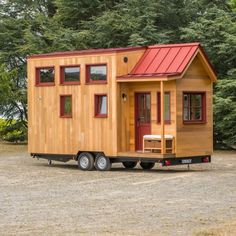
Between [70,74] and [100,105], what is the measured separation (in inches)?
62.7

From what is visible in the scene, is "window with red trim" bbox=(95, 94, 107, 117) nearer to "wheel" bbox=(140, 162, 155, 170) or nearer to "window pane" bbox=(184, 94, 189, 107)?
"wheel" bbox=(140, 162, 155, 170)

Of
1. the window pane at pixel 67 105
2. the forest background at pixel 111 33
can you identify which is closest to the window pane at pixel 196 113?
the window pane at pixel 67 105

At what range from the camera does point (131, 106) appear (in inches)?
990

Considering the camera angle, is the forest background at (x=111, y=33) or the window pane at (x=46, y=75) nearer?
the window pane at (x=46, y=75)

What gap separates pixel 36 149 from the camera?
26.8m

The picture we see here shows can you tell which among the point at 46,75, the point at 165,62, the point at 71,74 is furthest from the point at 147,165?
the point at 46,75

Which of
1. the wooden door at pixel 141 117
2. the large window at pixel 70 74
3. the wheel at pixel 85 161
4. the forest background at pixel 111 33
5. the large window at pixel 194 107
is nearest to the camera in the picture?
the large window at pixel 194 107

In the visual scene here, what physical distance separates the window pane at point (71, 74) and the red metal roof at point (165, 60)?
6.16 ft

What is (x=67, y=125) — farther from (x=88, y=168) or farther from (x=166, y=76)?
(x=166, y=76)

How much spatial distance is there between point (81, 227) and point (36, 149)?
1464cm

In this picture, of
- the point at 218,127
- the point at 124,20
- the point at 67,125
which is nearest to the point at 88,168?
the point at 67,125

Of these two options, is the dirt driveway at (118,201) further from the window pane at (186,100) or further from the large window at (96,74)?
the large window at (96,74)

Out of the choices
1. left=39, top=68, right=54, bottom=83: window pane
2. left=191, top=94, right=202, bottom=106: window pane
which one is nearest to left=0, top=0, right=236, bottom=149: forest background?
left=191, top=94, right=202, bottom=106: window pane

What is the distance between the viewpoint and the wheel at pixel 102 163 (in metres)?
24.7
